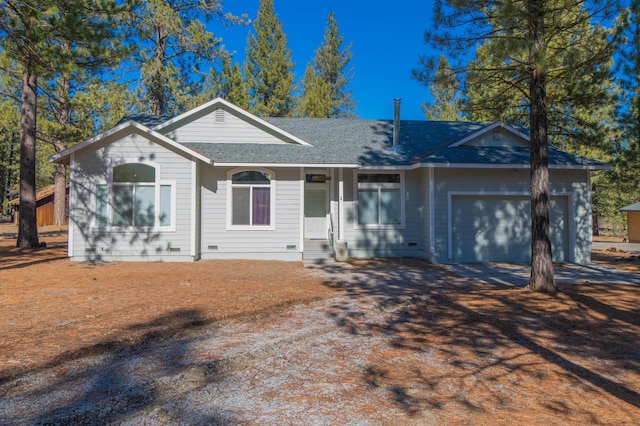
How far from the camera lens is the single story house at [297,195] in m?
11.6

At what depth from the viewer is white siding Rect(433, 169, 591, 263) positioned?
40.8 feet

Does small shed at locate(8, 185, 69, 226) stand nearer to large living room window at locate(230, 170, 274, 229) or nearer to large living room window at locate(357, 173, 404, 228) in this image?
large living room window at locate(230, 170, 274, 229)

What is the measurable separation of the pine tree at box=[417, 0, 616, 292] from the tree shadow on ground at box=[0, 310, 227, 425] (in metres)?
6.41

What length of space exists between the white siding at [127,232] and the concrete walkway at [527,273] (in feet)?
24.5

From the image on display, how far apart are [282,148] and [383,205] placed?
3.71 metres

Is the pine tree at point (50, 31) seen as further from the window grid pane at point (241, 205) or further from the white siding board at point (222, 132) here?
the window grid pane at point (241, 205)

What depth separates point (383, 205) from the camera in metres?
13.4

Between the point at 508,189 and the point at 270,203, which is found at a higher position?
the point at 508,189

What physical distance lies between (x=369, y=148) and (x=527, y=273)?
6444mm

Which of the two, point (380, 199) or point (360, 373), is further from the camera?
point (380, 199)

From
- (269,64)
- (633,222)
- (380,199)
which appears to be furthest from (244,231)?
(633,222)

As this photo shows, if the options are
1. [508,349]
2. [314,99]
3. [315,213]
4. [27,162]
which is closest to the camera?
[508,349]

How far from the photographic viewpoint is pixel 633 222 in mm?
26469

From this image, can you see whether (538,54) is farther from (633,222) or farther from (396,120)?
(633,222)
